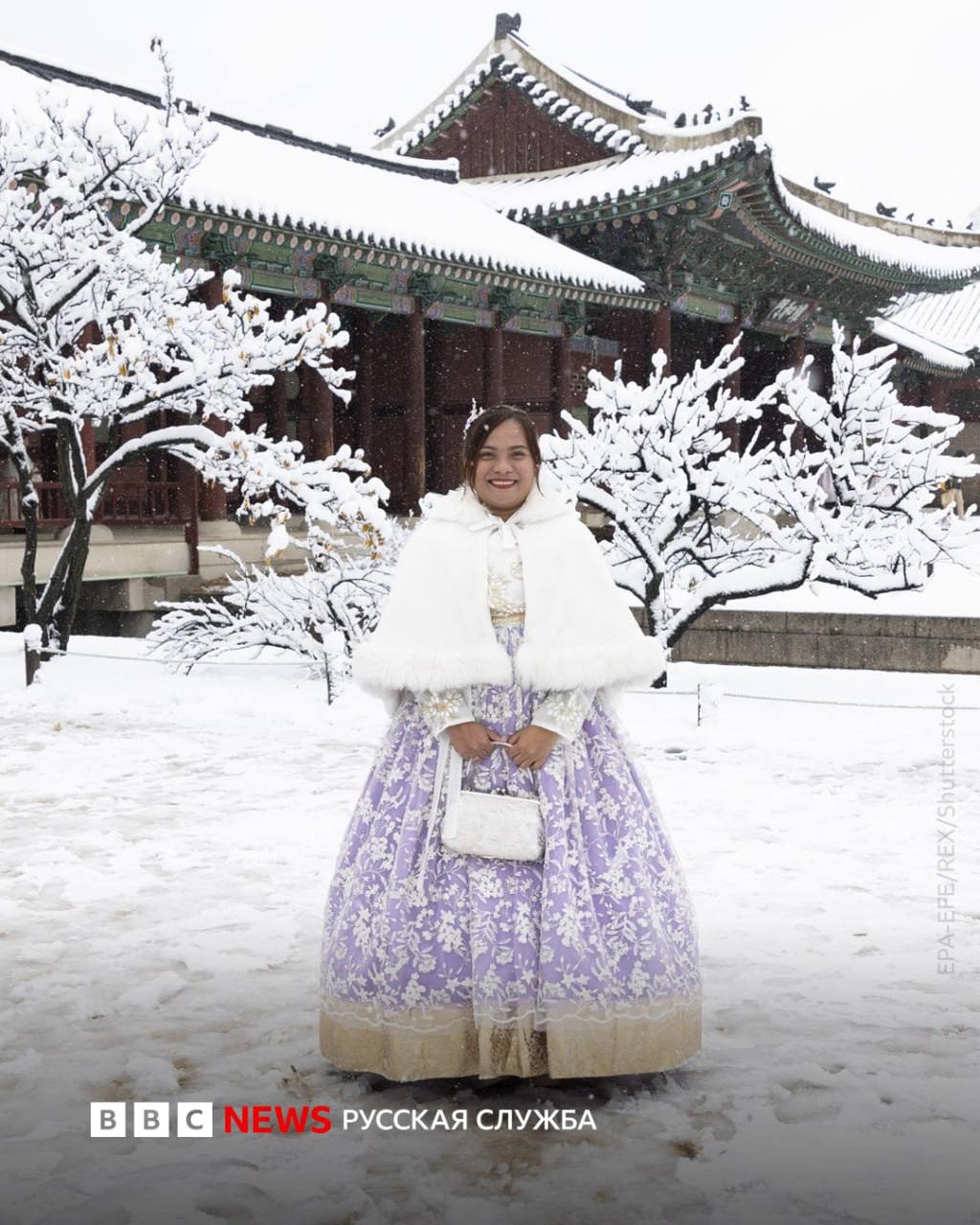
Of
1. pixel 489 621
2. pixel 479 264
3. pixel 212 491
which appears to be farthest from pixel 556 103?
pixel 489 621

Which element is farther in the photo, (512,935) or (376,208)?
(376,208)

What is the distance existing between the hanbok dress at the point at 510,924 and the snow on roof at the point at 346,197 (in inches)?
365

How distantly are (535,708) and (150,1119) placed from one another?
1.27m

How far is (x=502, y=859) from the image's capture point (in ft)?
10.2

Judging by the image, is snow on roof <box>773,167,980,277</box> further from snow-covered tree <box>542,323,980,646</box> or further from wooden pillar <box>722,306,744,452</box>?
snow-covered tree <box>542,323,980,646</box>

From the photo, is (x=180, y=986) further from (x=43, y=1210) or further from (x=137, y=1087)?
(x=43, y=1210)

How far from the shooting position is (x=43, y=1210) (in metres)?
2.69

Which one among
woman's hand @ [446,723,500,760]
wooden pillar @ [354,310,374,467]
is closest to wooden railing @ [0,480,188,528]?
wooden pillar @ [354,310,374,467]

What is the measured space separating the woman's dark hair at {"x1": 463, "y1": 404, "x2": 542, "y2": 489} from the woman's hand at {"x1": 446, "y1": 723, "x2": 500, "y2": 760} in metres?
0.61

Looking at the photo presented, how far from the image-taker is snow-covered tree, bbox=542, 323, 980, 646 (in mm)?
9102

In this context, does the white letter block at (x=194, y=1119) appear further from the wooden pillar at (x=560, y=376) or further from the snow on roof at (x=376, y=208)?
the wooden pillar at (x=560, y=376)

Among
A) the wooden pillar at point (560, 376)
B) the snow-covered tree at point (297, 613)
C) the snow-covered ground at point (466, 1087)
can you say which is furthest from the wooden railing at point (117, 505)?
the wooden pillar at point (560, 376)

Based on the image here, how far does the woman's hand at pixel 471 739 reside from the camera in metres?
3.12

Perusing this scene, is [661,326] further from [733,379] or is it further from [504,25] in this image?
[504,25]
